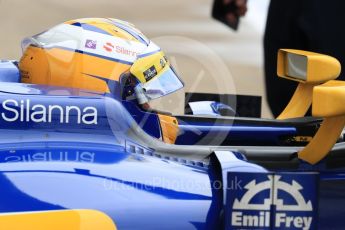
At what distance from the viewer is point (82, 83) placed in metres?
1.89

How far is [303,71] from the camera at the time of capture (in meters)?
1.98

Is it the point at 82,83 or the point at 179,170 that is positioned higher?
the point at 82,83

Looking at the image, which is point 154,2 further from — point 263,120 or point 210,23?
point 263,120

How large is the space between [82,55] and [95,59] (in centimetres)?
4

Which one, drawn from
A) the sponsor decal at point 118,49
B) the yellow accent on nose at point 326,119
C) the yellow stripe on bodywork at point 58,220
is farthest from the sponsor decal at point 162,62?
the yellow stripe on bodywork at point 58,220

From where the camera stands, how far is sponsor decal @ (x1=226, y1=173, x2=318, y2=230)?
151 cm

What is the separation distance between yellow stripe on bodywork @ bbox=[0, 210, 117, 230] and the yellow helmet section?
559 millimetres

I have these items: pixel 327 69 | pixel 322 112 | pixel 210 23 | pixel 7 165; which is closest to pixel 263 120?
pixel 327 69

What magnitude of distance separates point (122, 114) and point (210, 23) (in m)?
3.03

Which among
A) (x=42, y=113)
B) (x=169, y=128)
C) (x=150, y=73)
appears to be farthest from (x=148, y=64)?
(x=42, y=113)

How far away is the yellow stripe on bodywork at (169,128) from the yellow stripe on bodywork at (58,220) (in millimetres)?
768

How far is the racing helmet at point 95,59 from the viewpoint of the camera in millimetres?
1903

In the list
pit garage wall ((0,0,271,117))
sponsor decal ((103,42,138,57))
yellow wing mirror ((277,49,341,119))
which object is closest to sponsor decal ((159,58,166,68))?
sponsor decal ((103,42,138,57))

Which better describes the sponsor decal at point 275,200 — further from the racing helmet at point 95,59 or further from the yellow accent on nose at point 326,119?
the racing helmet at point 95,59
